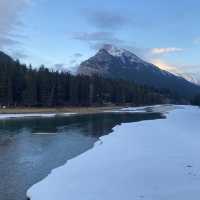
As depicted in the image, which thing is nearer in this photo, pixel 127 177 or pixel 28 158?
pixel 127 177

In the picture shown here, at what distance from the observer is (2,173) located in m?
21.9

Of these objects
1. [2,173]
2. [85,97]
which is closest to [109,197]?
[2,173]

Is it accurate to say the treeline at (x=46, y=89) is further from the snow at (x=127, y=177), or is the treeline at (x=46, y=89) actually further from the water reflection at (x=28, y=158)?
the snow at (x=127, y=177)

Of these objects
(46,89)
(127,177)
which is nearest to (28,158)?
(127,177)

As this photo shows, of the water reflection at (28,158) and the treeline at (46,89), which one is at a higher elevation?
the treeline at (46,89)

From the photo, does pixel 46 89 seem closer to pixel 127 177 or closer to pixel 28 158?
pixel 28 158

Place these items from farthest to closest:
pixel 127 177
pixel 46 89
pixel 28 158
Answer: pixel 46 89, pixel 28 158, pixel 127 177

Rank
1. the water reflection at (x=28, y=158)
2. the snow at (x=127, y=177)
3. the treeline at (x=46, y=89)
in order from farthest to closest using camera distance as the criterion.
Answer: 1. the treeline at (x=46, y=89)
2. the water reflection at (x=28, y=158)
3. the snow at (x=127, y=177)

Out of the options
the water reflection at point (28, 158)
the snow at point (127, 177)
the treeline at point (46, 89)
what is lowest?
the water reflection at point (28, 158)

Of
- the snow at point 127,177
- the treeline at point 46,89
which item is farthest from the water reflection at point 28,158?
the treeline at point 46,89

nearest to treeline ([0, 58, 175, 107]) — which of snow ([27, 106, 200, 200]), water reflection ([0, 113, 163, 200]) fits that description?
water reflection ([0, 113, 163, 200])

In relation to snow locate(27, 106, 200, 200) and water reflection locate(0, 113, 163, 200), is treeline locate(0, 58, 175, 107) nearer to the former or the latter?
water reflection locate(0, 113, 163, 200)

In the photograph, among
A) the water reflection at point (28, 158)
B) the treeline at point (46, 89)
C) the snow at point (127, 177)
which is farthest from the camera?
the treeline at point (46, 89)

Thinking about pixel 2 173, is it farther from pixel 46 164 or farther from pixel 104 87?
pixel 104 87
